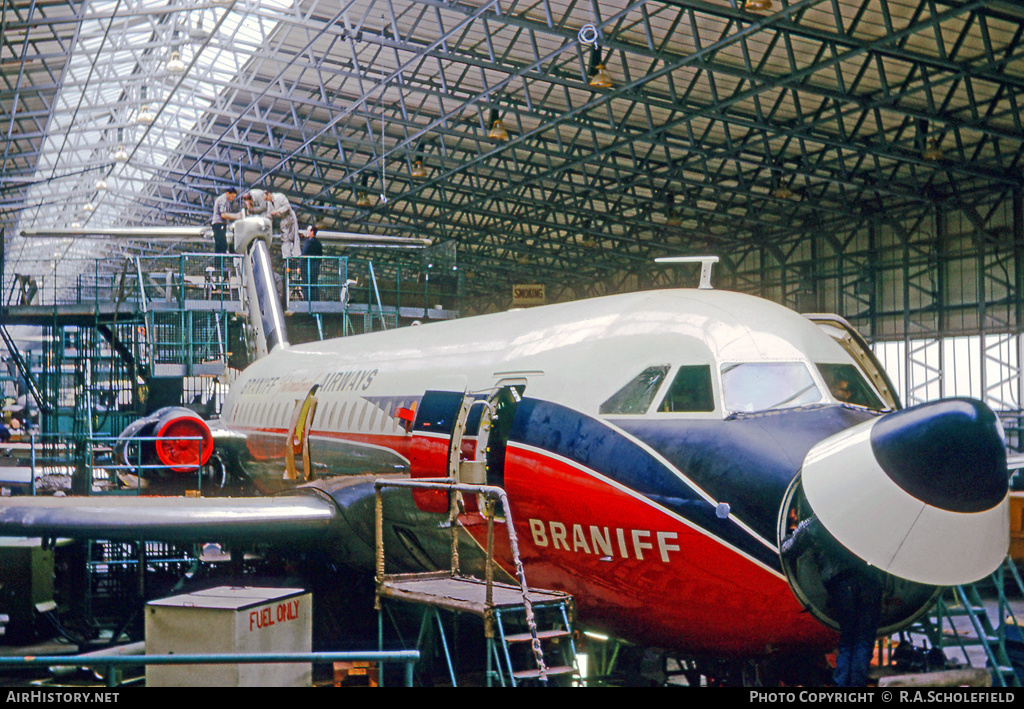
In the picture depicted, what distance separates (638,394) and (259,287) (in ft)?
49.7

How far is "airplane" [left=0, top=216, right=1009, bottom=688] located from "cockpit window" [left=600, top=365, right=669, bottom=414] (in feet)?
0.07

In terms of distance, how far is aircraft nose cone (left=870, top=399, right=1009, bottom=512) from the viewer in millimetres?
5750

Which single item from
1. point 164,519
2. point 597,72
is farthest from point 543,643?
point 597,72

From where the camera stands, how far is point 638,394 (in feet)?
26.1

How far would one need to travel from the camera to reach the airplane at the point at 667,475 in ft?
19.5

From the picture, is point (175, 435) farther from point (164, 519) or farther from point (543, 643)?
point (543, 643)

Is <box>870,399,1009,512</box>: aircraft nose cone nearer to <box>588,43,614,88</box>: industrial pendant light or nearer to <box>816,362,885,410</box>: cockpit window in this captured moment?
<box>816,362,885,410</box>: cockpit window

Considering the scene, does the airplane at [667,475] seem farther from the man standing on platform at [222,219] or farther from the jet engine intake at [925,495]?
the man standing on platform at [222,219]

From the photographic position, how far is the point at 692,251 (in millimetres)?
49406

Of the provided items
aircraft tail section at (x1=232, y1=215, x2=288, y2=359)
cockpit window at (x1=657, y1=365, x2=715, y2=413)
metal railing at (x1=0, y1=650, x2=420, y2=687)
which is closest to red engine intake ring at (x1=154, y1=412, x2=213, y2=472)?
aircraft tail section at (x1=232, y1=215, x2=288, y2=359)

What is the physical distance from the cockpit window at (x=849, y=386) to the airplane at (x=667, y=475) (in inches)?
1.0

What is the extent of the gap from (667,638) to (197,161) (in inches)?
1728
